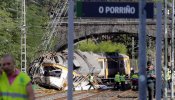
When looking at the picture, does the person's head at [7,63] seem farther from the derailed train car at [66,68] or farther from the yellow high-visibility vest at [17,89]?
the derailed train car at [66,68]

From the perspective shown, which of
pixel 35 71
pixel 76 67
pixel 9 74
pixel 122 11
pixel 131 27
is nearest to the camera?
pixel 9 74

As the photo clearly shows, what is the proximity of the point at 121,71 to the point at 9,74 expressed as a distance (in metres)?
49.4

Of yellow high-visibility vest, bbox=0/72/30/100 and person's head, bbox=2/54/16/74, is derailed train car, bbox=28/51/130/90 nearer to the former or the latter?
yellow high-visibility vest, bbox=0/72/30/100

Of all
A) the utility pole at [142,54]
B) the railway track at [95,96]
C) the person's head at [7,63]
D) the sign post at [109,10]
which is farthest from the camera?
the railway track at [95,96]

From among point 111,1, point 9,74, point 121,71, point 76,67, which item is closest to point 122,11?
point 111,1

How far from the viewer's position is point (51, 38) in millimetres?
53031

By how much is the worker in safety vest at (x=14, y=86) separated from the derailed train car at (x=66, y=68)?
36.5 metres

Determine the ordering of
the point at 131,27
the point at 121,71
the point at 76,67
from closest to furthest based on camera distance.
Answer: the point at 76,67 < the point at 121,71 < the point at 131,27

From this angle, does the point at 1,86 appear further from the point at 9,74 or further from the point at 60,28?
the point at 60,28

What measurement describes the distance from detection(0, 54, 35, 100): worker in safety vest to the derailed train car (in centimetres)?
3649

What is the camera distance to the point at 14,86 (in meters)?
7.89

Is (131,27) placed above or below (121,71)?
above

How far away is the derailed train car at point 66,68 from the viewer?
1767 inches

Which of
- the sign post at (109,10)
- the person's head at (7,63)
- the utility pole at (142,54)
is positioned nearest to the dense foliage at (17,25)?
the sign post at (109,10)
